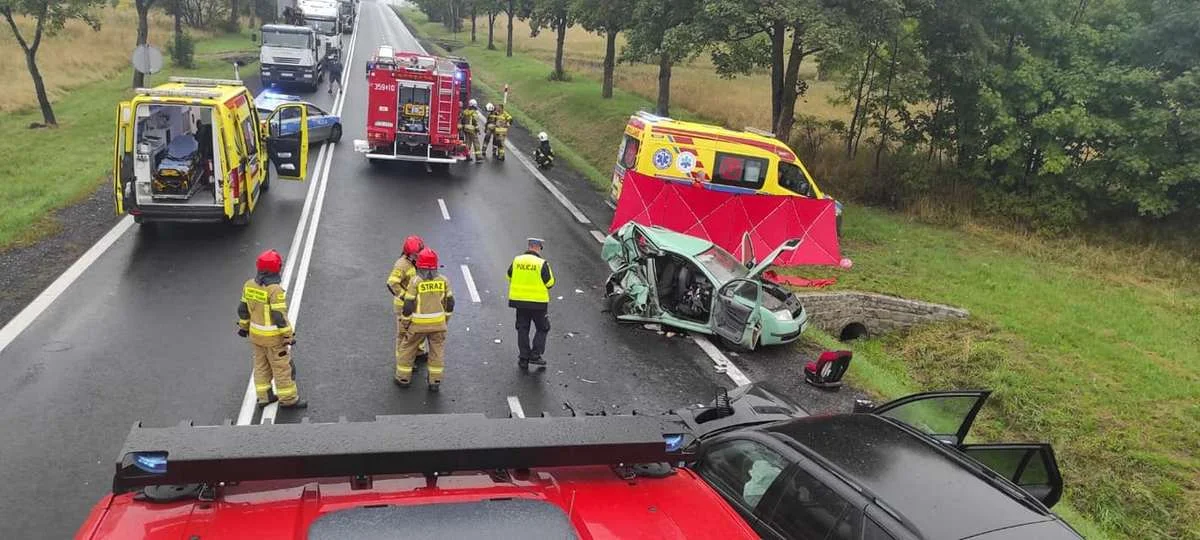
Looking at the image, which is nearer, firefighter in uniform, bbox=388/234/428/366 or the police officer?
firefighter in uniform, bbox=388/234/428/366

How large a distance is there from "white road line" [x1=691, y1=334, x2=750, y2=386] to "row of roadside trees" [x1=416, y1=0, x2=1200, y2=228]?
789 cm

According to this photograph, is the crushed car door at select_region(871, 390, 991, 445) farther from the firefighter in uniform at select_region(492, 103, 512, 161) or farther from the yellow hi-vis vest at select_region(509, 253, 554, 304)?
the firefighter in uniform at select_region(492, 103, 512, 161)

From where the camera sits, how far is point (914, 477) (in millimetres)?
4871

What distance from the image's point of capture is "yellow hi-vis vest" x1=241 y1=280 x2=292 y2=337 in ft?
24.2

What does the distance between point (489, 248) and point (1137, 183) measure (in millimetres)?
13607

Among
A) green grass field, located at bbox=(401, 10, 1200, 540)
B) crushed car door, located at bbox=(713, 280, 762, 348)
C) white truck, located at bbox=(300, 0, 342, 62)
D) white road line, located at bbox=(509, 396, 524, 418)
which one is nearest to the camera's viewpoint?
white road line, located at bbox=(509, 396, 524, 418)

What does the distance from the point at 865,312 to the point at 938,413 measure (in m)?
6.93

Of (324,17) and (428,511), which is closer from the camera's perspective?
(428,511)

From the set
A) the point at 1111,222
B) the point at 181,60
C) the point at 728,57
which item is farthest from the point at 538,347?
the point at 181,60

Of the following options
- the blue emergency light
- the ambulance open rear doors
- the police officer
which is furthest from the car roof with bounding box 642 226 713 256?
the blue emergency light

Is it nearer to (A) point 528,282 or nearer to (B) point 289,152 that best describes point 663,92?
(B) point 289,152

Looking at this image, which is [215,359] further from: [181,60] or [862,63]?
[181,60]

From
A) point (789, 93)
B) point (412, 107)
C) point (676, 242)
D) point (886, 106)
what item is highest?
point (789, 93)

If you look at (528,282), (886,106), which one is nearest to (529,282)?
(528,282)
